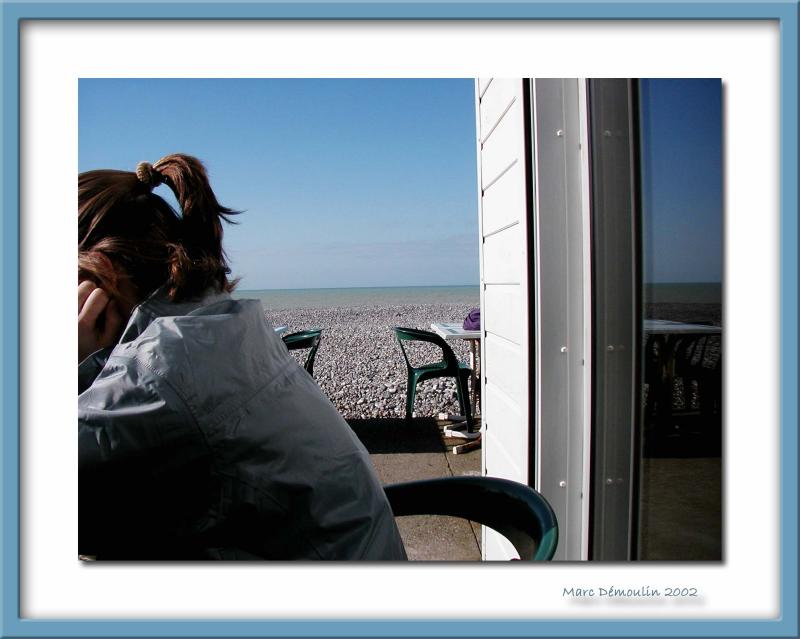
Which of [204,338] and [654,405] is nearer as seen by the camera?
[204,338]

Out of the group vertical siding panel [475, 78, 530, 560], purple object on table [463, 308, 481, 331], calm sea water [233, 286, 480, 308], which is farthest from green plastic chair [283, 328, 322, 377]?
calm sea water [233, 286, 480, 308]

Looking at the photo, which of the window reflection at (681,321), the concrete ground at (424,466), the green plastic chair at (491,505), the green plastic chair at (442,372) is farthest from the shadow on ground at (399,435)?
the green plastic chair at (491,505)

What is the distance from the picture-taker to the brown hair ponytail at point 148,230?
3.47 ft

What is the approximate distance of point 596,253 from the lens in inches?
63.6

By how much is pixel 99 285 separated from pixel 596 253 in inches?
49.8

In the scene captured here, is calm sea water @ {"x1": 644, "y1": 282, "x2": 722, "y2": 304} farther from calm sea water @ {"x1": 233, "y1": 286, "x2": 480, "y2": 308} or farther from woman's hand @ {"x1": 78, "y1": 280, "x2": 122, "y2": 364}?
calm sea water @ {"x1": 233, "y1": 286, "x2": 480, "y2": 308}

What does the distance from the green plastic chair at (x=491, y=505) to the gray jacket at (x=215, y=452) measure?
182mm

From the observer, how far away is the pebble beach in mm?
8016

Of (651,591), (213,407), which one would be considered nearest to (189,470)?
(213,407)

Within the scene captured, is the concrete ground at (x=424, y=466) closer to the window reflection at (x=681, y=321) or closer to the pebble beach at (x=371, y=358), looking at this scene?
the window reflection at (x=681, y=321)
